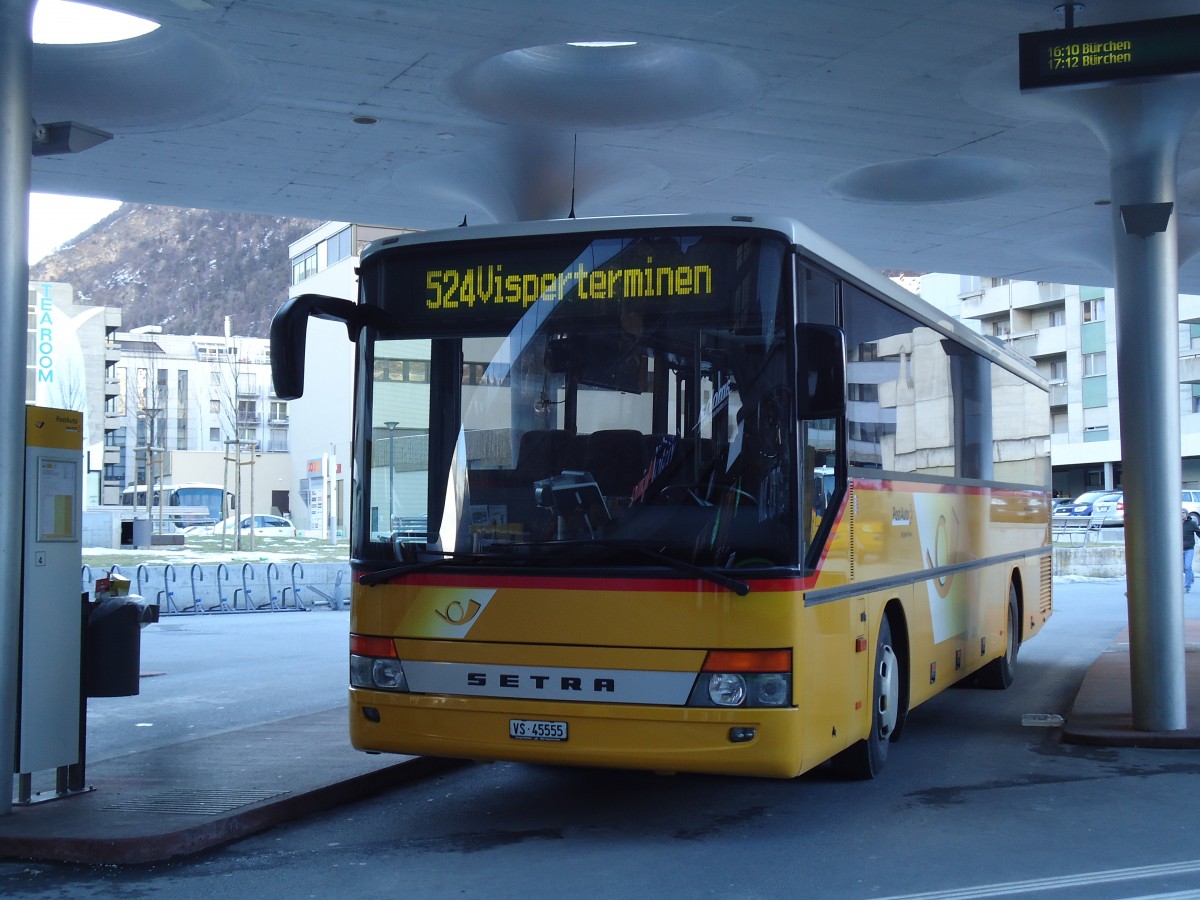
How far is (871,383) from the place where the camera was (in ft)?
27.8

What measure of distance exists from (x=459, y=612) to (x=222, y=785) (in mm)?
2270

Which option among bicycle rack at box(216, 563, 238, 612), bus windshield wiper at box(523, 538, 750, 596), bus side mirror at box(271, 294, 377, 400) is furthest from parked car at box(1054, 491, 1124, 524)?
bus side mirror at box(271, 294, 377, 400)

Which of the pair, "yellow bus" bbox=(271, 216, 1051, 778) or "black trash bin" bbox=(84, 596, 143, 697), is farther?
"black trash bin" bbox=(84, 596, 143, 697)

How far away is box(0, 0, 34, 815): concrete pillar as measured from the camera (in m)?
7.19

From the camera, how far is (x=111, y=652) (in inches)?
322

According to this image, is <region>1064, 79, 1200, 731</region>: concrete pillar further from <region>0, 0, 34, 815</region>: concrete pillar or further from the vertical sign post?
<region>0, 0, 34, 815</region>: concrete pillar

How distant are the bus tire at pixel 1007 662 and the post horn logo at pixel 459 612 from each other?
7.76 meters

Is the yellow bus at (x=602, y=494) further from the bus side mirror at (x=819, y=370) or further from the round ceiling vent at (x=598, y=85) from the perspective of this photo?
the round ceiling vent at (x=598, y=85)

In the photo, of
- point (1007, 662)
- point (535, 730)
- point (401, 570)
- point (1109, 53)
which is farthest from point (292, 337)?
point (1007, 662)

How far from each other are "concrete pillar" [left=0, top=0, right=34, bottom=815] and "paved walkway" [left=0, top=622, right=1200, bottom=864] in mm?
595

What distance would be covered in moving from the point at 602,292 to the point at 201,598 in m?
20.4

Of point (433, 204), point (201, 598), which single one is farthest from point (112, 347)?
point (433, 204)

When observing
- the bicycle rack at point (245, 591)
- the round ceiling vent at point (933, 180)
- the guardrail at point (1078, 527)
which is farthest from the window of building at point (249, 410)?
the round ceiling vent at point (933, 180)

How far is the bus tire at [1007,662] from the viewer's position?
13289mm
